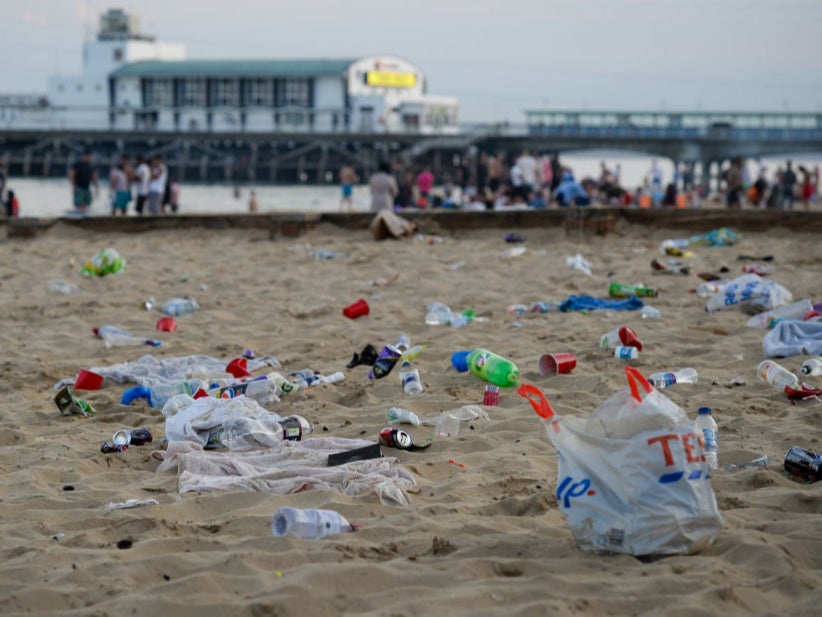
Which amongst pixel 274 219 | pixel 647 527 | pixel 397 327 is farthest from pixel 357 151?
pixel 647 527

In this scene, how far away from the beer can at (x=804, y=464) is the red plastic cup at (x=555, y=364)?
6.11 feet

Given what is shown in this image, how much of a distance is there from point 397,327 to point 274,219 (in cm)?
641

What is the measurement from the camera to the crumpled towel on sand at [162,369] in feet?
20.4

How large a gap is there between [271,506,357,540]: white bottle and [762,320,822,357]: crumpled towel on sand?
349cm

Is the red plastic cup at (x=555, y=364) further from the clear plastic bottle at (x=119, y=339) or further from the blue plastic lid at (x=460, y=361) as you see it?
the clear plastic bottle at (x=119, y=339)

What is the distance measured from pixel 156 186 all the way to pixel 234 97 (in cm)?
5691

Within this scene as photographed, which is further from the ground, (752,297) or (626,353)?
(752,297)

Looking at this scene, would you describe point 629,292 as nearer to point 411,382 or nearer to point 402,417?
point 411,382

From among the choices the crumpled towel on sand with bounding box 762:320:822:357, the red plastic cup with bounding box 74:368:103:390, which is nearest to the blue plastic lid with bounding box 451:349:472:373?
the crumpled towel on sand with bounding box 762:320:822:357

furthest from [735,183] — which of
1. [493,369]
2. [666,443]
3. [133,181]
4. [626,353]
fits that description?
[666,443]

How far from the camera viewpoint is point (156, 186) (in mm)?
18047

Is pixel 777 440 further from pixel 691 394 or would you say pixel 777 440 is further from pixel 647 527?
pixel 647 527

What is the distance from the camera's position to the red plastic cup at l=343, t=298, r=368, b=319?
27.0ft

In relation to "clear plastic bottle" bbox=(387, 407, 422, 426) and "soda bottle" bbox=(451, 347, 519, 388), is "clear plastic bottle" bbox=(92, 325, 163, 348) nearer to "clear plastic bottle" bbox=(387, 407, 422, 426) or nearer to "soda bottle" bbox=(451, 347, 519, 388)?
"soda bottle" bbox=(451, 347, 519, 388)
